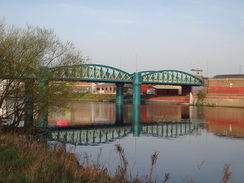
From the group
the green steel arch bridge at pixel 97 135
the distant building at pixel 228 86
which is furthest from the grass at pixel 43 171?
the distant building at pixel 228 86

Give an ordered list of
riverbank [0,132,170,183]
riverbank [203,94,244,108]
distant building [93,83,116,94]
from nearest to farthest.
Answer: riverbank [0,132,170,183], riverbank [203,94,244,108], distant building [93,83,116,94]

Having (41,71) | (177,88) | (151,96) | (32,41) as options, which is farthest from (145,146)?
(177,88)

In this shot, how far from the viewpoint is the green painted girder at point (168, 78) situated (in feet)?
305

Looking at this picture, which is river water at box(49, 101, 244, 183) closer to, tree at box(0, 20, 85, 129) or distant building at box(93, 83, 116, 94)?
tree at box(0, 20, 85, 129)

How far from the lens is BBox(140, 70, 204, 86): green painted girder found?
92812 millimetres

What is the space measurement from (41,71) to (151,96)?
278ft

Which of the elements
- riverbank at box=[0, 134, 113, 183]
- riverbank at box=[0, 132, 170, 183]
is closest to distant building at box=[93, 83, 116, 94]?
riverbank at box=[0, 134, 113, 183]

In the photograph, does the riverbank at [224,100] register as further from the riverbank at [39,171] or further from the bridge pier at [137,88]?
the riverbank at [39,171]

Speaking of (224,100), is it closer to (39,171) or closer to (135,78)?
(135,78)

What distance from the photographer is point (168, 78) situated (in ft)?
319

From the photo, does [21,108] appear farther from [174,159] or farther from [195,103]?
[195,103]

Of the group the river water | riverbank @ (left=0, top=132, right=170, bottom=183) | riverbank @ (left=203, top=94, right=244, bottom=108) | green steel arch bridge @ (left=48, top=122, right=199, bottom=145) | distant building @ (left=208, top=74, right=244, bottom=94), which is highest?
distant building @ (left=208, top=74, right=244, bottom=94)

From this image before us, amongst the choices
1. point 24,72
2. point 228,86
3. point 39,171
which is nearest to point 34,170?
point 39,171

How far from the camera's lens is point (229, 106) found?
8075 centimetres
